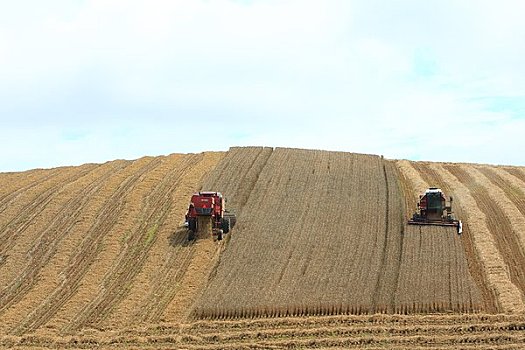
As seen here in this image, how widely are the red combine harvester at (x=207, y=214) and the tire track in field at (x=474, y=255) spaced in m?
10.2

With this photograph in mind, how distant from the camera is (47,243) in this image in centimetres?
3634

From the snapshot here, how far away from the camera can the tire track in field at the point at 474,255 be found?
28.0 meters

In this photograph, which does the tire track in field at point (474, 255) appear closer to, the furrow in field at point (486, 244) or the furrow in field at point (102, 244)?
the furrow in field at point (486, 244)

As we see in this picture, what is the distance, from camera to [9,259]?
113ft

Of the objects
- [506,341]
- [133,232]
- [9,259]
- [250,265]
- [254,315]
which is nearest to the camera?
[506,341]

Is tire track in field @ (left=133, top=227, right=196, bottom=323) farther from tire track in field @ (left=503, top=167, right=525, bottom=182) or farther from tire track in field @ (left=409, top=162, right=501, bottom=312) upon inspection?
tire track in field @ (left=503, top=167, right=525, bottom=182)

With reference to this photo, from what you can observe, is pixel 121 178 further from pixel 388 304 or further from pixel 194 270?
pixel 388 304

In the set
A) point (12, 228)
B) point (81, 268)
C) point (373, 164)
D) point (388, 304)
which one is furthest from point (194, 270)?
point (373, 164)

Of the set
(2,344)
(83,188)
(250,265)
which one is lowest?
(2,344)

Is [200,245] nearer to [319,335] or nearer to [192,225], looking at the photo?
[192,225]

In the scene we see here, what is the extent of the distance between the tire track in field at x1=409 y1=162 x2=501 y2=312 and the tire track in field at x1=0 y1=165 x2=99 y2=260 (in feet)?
62.5

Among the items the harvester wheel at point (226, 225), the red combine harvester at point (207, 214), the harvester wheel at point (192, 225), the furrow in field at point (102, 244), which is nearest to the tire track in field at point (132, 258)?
the furrow in field at point (102, 244)

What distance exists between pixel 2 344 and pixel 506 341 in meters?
14.9

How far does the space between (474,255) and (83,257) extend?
15.9 meters
